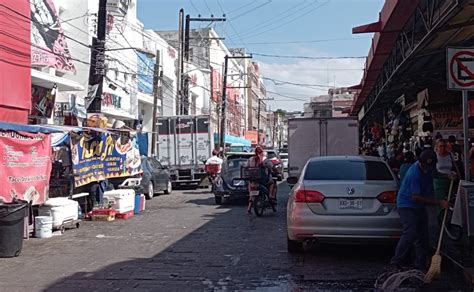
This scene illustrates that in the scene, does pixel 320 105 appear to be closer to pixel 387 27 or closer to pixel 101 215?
pixel 101 215

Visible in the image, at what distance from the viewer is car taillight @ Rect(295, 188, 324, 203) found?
343 inches

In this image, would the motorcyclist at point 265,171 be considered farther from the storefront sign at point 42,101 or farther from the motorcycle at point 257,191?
the storefront sign at point 42,101

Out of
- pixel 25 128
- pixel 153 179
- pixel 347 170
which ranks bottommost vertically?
pixel 153 179

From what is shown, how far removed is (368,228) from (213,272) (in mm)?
2323

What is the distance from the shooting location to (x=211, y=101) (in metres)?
57.4

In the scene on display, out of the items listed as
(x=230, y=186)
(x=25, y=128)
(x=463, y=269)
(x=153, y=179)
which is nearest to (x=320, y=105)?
(x=153, y=179)

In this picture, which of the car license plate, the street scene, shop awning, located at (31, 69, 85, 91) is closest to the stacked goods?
the street scene

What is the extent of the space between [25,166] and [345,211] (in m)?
6.58

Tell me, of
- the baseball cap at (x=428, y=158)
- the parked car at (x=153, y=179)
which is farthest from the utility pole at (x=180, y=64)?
the baseball cap at (x=428, y=158)

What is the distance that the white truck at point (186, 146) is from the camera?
27625 millimetres

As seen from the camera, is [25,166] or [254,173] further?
[254,173]

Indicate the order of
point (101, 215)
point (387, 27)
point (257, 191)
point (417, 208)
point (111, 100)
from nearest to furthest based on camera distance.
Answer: point (417, 208)
point (387, 27)
point (101, 215)
point (257, 191)
point (111, 100)

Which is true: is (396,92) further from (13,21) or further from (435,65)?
(13,21)

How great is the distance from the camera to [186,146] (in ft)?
92.0
